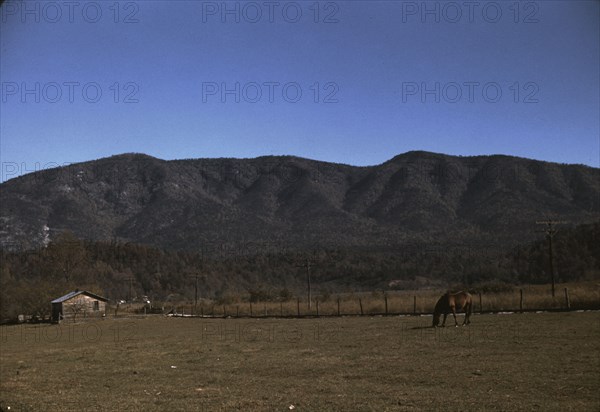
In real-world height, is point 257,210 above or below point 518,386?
above

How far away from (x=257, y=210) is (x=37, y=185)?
62320mm

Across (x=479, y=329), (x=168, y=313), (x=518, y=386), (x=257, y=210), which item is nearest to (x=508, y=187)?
(x=257, y=210)

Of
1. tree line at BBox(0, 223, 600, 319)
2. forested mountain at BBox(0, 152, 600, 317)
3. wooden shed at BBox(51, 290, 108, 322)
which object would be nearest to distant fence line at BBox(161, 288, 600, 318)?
wooden shed at BBox(51, 290, 108, 322)

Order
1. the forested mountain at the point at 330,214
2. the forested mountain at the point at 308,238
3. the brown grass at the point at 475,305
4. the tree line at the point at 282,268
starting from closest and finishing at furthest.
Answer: the brown grass at the point at 475,305
the tree line at the point at 282,268
the forested mountain at the point at 308,238
the forested mountain at the point at 330,214

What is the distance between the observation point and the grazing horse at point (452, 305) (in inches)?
1300

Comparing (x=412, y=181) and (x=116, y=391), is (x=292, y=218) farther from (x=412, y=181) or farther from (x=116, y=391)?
(x=116, y=391)

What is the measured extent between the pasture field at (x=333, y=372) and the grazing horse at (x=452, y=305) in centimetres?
130

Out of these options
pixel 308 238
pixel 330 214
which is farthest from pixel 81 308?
pixel 330 214

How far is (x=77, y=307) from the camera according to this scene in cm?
7125

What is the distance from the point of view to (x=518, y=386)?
1550cm

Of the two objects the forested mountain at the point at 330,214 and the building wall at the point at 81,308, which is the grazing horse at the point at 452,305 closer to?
the building wall at the point at 81,308

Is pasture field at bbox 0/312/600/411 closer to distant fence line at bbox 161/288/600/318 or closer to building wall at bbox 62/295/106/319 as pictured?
distant fence line at bbox 161/288/600/318

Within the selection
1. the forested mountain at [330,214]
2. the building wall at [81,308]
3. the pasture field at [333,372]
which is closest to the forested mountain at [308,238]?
the forested mountain at [330,214]

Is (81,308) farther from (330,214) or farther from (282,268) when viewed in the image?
(330,214)
